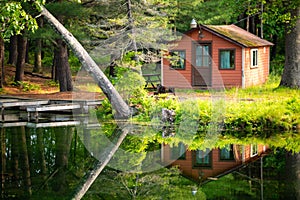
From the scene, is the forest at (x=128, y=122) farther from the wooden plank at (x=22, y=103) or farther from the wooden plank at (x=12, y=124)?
Result: the wooden plank at (x=22, y=103)

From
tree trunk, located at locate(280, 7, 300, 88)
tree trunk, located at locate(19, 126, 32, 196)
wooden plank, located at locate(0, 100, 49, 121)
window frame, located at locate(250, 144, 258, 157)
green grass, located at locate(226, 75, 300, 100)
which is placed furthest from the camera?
tree trunk, located at locate(280, 7, 300, 88)

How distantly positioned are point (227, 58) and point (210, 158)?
41.2 feet

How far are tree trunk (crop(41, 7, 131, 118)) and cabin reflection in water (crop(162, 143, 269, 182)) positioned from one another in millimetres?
4205

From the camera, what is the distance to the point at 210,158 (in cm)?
1210

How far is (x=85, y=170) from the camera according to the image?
35.8ft

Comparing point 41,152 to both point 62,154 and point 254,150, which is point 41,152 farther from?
point 254,150

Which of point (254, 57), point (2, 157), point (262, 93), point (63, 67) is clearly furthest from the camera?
point (254, 57)

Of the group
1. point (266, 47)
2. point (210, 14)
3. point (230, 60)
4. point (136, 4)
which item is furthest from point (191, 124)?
point (210, 14)

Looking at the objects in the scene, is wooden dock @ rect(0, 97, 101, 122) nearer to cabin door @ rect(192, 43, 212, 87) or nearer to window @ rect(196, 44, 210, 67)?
cabin door @ rect(192, 43, 212, 87)

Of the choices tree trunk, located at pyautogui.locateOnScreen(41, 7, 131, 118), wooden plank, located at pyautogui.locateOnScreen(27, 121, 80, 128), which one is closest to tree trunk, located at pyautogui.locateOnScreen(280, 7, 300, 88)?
tree trunk, located at pyautogui.locateOnScreen(41, 7, 131, 118)

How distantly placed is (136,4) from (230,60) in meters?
5.32

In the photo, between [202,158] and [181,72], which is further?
[181,72]

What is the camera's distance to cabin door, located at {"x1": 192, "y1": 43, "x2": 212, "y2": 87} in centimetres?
2445

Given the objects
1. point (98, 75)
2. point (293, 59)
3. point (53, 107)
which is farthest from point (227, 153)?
point (293, 59)
